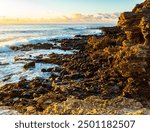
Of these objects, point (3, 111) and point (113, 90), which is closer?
point (3, 111)

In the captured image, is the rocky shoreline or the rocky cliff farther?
the rocky cliff

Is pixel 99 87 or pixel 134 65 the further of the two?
pixel 99 87

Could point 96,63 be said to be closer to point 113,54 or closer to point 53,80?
point 113,54

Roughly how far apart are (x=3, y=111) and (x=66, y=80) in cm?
424

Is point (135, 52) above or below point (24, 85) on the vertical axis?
above

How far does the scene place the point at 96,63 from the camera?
61.8 ft

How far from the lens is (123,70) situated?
14570 millimetres

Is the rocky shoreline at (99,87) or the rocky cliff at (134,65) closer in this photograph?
the rocky shoreline at (99,87)

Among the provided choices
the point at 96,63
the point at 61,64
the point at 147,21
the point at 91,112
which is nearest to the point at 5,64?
the point at 61,64

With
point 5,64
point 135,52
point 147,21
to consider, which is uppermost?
point 147,21

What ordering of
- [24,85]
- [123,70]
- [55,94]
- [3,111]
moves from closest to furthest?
[3,111] → [55,94] → [123,70] → [24,85]

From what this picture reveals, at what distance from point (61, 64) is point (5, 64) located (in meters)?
3.86

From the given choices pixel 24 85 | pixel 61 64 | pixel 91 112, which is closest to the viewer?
pixel 91 112

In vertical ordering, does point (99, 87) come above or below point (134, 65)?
below
